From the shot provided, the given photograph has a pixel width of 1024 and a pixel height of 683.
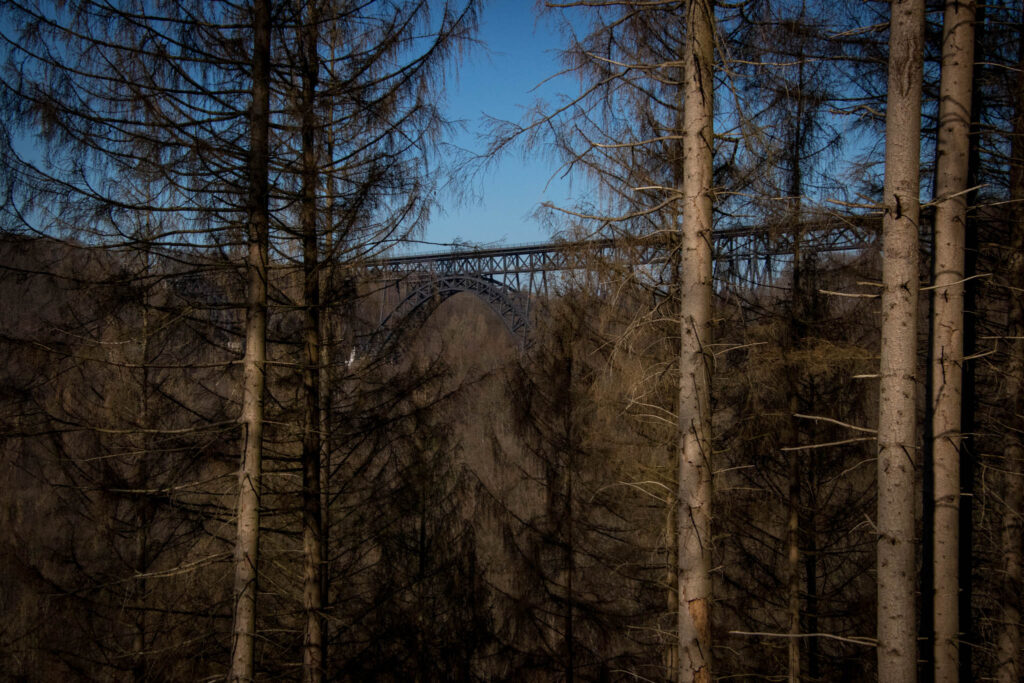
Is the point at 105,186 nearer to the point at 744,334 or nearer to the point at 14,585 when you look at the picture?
the point at 744,334

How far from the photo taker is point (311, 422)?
5473 mm

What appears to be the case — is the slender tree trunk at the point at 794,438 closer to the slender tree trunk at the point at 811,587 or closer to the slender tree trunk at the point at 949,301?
the slender tree trunk at the point at 811,587

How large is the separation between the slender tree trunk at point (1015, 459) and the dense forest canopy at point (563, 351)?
29 millimetres

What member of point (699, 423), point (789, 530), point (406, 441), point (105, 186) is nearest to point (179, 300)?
point (105, 186)

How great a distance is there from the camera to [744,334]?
6.79 m

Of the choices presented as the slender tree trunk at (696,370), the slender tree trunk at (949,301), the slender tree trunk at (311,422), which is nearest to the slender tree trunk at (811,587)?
the slender tree trunk at (949,301)

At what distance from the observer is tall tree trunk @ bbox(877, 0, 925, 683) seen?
3.30m

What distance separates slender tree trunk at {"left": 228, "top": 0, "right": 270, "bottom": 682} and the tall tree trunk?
3.42m

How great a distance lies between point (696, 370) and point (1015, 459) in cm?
322

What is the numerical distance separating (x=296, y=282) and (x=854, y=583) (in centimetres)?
726

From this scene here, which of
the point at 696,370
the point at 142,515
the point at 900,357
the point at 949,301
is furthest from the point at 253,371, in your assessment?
the point at 949,301

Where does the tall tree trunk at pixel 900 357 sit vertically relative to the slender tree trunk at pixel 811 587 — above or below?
above

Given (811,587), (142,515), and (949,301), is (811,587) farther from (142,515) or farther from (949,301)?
(142,515)

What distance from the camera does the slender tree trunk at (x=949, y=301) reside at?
3.82m
